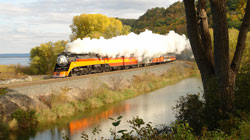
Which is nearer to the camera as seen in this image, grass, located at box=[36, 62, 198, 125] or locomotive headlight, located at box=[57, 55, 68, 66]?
grass, located at box=[36, 62, 198, 125]

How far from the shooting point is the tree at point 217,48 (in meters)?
8.33

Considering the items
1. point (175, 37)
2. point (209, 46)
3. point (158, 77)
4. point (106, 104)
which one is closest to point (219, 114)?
point (209, 46)

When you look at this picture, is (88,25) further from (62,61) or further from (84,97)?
(84,97)

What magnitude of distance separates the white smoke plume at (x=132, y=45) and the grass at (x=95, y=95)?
633 cm

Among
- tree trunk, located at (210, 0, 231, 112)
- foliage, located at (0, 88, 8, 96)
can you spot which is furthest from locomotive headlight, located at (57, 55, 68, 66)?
tree trunk, located at (210, 0, 231, 112)

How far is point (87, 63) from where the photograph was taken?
Answer: 29438mm

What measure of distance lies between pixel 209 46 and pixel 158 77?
2502cm

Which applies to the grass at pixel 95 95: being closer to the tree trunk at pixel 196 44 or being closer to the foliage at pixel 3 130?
the foliage at pixel 3 130

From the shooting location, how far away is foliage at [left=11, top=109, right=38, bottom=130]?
15.6 m

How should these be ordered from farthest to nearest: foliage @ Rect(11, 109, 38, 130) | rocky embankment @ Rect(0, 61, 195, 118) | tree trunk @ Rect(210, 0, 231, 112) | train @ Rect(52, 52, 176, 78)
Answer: train @ Rect(52, 52, 176, 78), rocky embankment @ Rect(0, 61, 195, 118), foliage @ Rect(11, 109, 38, 130), tree trunk @ Rect(210, 0, 231, 112)

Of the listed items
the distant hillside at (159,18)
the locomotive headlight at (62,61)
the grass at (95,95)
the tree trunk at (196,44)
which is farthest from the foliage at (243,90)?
the distant hillside at (159,18)

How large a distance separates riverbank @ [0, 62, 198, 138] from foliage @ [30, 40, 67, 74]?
844 inches

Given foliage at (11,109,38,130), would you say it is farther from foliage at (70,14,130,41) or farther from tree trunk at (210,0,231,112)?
foliage at (70,14,130,41)

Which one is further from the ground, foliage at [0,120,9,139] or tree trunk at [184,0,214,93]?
tree trunk at [184,0,214,93]
